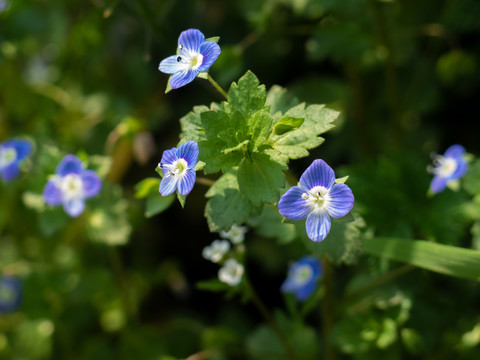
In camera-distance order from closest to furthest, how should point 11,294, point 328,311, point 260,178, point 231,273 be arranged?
point 260,178 → point 231,273 → point 328,311 → point 11,294

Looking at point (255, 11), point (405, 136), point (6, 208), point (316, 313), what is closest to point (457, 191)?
point (405, 136)

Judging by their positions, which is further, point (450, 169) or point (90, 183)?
point (90, 183)

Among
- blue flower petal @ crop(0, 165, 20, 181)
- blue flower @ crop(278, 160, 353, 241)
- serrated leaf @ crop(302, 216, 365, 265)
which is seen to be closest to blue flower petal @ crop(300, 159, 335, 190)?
blue flower @ crop(278, 160, 353, 241)

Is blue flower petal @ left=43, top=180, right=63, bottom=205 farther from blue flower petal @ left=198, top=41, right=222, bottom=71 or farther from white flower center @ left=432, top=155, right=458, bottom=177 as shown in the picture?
white flower center @ left=432, top=155, right=458, bottom=177

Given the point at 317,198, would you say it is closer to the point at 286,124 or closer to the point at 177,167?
the point at 286,124

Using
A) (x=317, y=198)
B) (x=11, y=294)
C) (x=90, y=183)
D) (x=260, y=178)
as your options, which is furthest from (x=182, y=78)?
(x=11, y=294)

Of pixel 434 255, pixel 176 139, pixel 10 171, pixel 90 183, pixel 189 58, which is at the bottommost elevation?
pixel 434 255

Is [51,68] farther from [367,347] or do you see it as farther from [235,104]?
[367,347]
